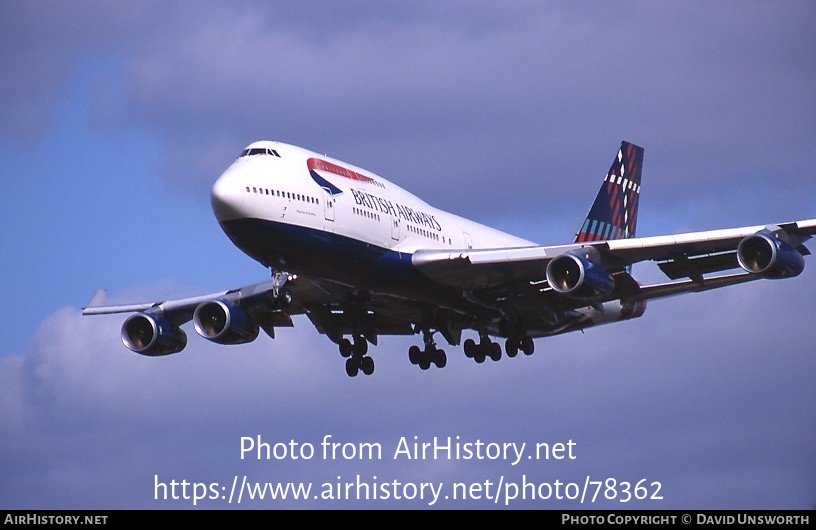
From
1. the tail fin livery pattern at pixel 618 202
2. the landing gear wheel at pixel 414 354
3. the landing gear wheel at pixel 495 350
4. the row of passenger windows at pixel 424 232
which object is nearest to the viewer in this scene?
the row of passenger windows at pixel 424 232

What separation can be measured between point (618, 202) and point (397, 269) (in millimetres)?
18963

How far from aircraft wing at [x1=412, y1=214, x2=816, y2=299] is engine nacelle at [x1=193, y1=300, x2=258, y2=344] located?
800 cm

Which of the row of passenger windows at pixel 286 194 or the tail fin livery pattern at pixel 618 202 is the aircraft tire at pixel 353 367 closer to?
the row of passenger windows at pixel 286 194

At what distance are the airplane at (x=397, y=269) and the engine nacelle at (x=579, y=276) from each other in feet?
0.15

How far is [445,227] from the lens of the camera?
5397 centimetres

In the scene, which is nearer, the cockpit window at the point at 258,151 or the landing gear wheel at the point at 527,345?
the cockpit window at the point at 258,151

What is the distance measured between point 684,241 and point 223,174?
14593 mm

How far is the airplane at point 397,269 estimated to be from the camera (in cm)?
4753

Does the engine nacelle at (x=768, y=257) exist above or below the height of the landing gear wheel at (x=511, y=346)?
below

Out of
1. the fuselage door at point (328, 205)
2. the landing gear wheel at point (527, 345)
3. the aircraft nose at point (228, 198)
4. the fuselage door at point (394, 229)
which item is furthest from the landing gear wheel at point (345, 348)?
the aircraft nose at point (228, 198)
